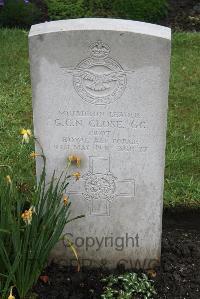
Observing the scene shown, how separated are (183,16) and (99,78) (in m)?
5.22

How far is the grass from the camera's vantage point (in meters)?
4.35

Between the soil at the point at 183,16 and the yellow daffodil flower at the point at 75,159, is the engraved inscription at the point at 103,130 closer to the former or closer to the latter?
the yellow daffodil flower at the point at 75,159

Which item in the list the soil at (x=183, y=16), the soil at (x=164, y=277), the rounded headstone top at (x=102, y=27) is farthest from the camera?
the soil at (x=183, y=16)

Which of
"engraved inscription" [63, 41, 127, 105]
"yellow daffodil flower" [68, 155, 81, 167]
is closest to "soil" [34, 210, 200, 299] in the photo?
"yellow daffodil flower" [68, 155, 81, 167]

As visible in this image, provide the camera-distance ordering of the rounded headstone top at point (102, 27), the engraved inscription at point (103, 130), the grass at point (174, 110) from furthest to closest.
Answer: the grass at point (174, 110), the engraved inscription at point (103, 130), the rounded headstone top at point (102, 27)

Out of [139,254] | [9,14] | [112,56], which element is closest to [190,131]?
[139,254]

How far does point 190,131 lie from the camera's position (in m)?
5.10

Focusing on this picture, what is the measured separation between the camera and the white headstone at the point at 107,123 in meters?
3.01

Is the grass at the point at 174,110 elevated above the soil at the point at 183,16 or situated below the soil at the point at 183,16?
below

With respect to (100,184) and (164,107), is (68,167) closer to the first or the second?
(100,184)

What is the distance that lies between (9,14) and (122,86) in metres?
4.80

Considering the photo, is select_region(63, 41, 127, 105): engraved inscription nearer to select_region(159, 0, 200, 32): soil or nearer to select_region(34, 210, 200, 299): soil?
select_region(34, 210, 200, 299): soil

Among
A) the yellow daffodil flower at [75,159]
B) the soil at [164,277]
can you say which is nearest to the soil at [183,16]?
the soil at [164,277]

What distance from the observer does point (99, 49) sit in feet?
9.89
